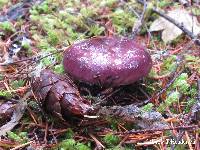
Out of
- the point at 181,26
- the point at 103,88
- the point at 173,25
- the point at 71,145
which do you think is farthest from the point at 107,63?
the point at 173,25

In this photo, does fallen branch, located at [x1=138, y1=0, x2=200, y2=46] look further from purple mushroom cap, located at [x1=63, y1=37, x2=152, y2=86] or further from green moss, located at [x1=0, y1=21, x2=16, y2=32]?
green moss, located at [x1=0, y1=21, x2=16, y2=32]

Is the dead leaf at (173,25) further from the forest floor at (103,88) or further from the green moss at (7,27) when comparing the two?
the green moss at (7,27)

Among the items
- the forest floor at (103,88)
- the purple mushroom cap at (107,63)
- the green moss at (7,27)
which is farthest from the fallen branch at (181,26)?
the green moss at (7,27)

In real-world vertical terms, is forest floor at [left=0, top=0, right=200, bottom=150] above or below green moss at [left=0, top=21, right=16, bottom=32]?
below

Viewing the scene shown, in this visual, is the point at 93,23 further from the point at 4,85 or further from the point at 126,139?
the point at 126,139

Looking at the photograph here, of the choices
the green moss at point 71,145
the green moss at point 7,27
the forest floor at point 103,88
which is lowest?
the green moss at point 71,145

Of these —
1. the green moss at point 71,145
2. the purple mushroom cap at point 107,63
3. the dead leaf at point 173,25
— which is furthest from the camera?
the dead leaf at point 173,25

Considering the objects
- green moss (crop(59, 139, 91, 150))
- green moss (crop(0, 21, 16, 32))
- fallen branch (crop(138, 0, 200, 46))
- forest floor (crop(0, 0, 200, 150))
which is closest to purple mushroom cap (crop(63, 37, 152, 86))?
forest floor (crop(0, 0, 200, 150))
